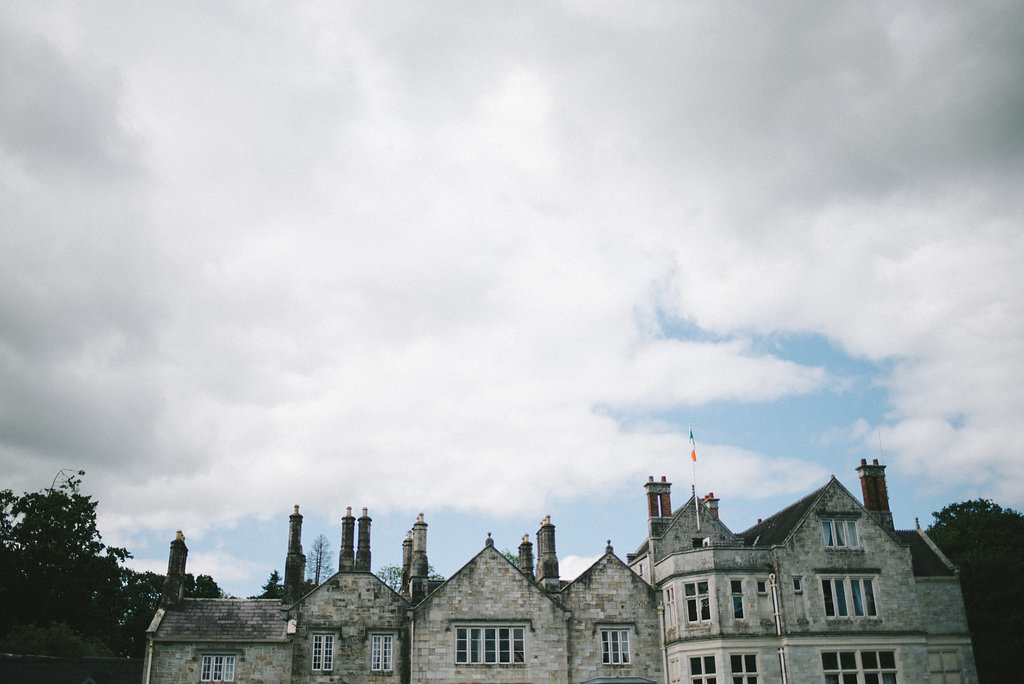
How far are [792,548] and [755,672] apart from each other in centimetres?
576

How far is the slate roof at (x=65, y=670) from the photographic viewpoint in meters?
36.6

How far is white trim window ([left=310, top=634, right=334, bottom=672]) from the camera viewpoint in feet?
118

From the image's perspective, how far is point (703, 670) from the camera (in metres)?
35.1

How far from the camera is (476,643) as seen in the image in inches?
1459

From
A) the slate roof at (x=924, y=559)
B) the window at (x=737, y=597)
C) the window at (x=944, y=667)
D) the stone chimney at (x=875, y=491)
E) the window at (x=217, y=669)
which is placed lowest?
the window at (x=944, y=667)

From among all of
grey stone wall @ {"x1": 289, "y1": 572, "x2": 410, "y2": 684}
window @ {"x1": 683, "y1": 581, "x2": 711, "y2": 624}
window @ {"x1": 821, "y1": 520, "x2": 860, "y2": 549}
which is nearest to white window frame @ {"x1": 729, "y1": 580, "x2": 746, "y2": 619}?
window @ {"x1": 683, "y1": 581, "x2": 711, "y2": 624}

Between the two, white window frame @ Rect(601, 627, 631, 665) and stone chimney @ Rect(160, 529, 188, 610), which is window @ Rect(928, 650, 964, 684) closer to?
white window frame @ Rect(601, 627, 631, 665)

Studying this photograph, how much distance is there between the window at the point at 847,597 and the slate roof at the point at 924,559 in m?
2.86

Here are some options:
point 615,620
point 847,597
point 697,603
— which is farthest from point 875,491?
point 615,620

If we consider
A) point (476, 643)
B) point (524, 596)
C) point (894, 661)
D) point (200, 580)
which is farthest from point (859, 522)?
point (200, 580)

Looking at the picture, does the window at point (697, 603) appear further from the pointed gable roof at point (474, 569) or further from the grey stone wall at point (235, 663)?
the grey stone wall at point (235, 663)

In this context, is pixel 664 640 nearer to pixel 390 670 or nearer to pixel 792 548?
pixel 792 548

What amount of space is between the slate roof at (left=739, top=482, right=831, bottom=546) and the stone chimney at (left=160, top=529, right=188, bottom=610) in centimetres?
2822

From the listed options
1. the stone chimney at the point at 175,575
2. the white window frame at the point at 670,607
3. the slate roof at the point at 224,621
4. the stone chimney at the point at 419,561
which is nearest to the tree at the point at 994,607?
the white window frame at the point at 670,607
